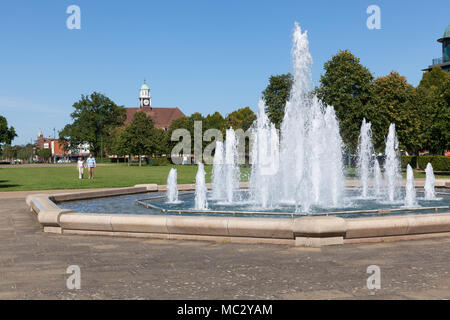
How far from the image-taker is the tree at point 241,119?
85.2 metres

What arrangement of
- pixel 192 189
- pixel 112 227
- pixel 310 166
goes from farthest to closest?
pixel 192 189 → pixel 310 166 → pixel 112 227

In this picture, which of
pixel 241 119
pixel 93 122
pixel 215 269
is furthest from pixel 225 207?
pixel 93 122

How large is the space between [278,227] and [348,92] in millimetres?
37100

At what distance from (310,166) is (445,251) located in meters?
12.1

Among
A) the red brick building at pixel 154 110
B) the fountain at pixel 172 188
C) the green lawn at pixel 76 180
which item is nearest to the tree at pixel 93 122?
the red brick building at pixel 154 110

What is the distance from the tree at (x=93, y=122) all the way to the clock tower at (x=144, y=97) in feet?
168

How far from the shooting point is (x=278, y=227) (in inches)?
362

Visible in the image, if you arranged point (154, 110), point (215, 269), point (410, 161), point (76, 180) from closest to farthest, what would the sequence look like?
point (215, 269) < point (76, 180) < point (410, 161) < point (154, 110)

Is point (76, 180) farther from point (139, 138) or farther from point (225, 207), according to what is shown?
point (139, 138)

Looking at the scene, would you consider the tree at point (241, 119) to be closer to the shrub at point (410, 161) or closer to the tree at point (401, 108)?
the tree at point (401, 108)

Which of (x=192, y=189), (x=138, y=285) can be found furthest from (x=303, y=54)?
(x=138, y=285)

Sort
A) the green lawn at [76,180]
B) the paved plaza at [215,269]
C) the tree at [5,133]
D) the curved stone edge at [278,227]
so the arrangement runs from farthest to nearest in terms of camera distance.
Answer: the tree at [5,133] < the green lawn at [76,180] < the curved stone edge at [278,227] < the paved plaza at [215,269]

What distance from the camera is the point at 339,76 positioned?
145ft

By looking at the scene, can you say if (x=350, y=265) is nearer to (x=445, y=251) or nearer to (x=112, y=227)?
(x=445, y=251)
